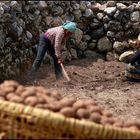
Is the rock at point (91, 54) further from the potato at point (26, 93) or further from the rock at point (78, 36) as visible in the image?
the potato at point (26, 93)

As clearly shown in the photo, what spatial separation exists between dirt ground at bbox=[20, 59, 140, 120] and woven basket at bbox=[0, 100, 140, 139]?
11.8ft

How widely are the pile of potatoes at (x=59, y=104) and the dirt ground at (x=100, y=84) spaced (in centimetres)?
332

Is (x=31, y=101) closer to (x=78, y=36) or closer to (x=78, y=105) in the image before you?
(x=78, y=105)

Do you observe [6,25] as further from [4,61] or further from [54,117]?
[54,117]

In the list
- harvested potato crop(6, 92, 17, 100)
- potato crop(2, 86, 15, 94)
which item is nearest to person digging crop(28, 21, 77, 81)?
potato crop(2, 86, 15, 94)

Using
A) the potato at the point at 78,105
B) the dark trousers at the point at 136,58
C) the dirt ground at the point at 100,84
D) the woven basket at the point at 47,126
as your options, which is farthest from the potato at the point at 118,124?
the dark trousers at the point at 136,58

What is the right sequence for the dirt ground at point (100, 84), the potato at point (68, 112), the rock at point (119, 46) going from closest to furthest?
the potato at point (68, 112) < the dirt ground at point (100, 84) < the rock at point (119, 46)

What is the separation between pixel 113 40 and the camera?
10812mm

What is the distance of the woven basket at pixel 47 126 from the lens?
296cm

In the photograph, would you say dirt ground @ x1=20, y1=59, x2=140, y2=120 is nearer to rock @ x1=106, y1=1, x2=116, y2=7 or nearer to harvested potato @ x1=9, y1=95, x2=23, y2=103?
rock @ x1=106, y1=1, x2=116, y2=7

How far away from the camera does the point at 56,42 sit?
830 centimetres

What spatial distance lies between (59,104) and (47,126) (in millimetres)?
246

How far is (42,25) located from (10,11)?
105cm

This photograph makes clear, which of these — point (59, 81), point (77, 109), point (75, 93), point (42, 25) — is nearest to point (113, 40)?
point (42, 25)
